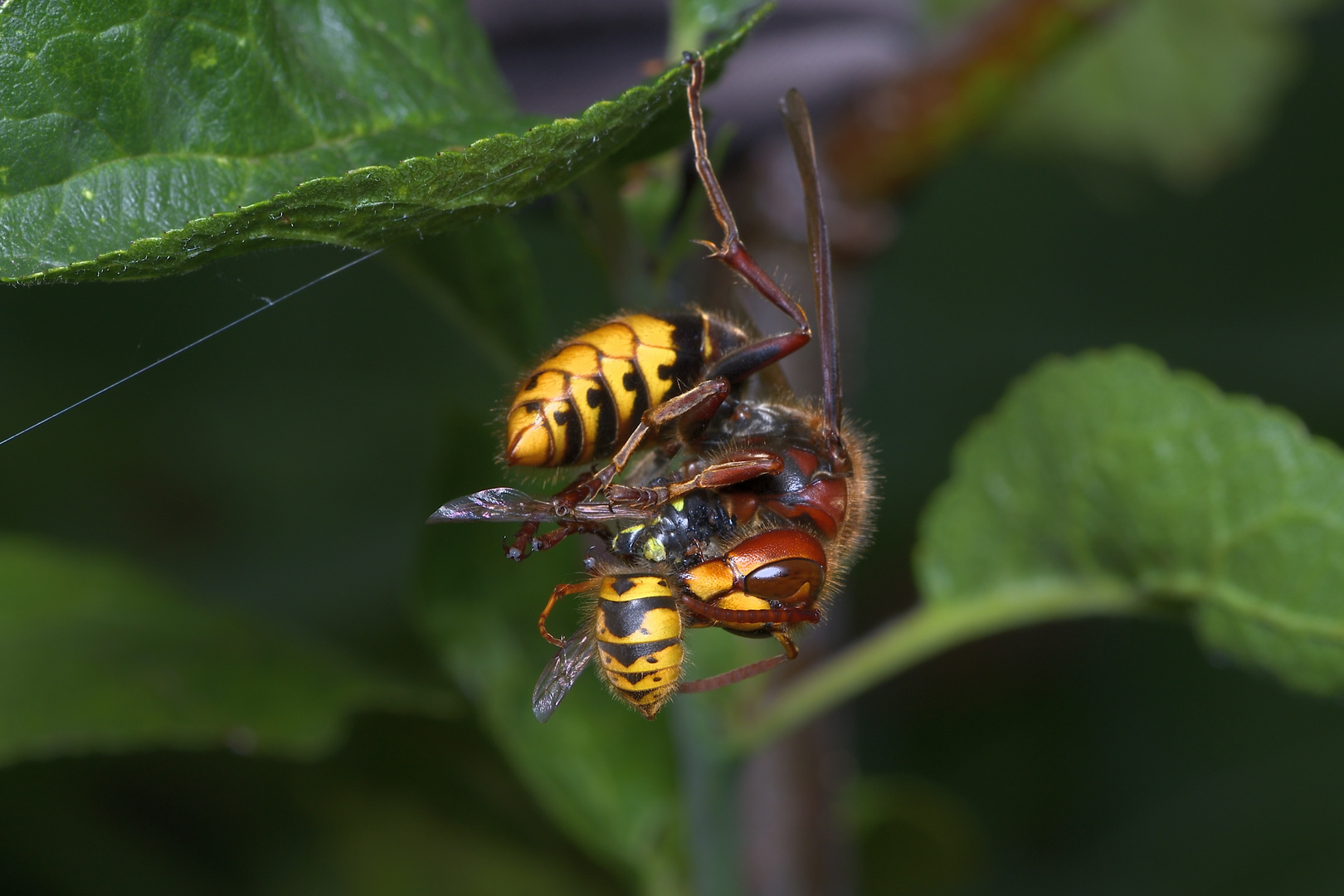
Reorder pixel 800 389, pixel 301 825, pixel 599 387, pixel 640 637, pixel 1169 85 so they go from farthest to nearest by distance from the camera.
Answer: pixel 1169 85 < pixel 301 825 < pixel 800 389 < pixel 599 387 < pixel 640 637

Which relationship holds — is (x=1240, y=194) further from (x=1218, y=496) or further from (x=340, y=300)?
(x=1218, y=496)

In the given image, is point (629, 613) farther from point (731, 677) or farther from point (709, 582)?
point (731, 677)

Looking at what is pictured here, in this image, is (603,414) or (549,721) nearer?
(603,414)

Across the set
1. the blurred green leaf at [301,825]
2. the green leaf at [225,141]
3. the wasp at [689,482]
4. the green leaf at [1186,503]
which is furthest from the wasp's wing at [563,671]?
the blurred green leaf at [301,825]

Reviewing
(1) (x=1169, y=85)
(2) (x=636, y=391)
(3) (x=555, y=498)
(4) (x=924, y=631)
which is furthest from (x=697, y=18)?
(1) (x=1169, y=85)

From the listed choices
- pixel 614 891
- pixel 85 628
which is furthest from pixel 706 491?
pixel 614 891

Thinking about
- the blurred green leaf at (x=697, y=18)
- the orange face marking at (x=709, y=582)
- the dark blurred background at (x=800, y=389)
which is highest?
the blurred green leaf at (x=697, y=18)

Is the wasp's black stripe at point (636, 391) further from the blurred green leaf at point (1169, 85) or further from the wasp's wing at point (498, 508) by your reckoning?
the blurred green leaf at point (1169, 85)
